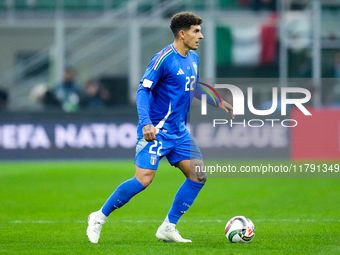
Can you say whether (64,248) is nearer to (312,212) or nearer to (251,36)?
(312,212)

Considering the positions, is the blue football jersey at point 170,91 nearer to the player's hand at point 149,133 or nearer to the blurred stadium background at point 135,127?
the player's hand at point 149,133

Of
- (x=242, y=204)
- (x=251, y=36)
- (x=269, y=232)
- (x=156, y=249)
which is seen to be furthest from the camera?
(x=251, y=36)

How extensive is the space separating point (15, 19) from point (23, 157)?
6.14 meters

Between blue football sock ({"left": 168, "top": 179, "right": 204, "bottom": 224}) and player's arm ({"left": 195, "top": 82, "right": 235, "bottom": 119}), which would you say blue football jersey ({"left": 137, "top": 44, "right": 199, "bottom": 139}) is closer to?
player's arm ({"left": 195, "top": 82, "right": 235, "bottom": 119})

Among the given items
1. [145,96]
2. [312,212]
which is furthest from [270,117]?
[145,96]

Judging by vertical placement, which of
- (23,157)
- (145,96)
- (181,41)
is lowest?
(23,157)

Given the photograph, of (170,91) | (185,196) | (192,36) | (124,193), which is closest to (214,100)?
(170,91)

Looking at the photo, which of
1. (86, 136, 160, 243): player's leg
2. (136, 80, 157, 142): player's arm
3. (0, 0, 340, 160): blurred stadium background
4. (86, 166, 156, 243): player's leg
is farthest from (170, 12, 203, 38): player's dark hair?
(0, 0, 340, 160): blurred stadium background

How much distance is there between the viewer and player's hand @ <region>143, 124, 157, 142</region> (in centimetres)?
649

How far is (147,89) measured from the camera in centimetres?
676

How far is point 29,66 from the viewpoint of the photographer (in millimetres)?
22047

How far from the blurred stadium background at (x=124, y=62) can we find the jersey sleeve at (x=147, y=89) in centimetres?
1001

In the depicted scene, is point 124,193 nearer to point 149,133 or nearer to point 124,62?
point 149,133

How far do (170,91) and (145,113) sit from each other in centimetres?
43
